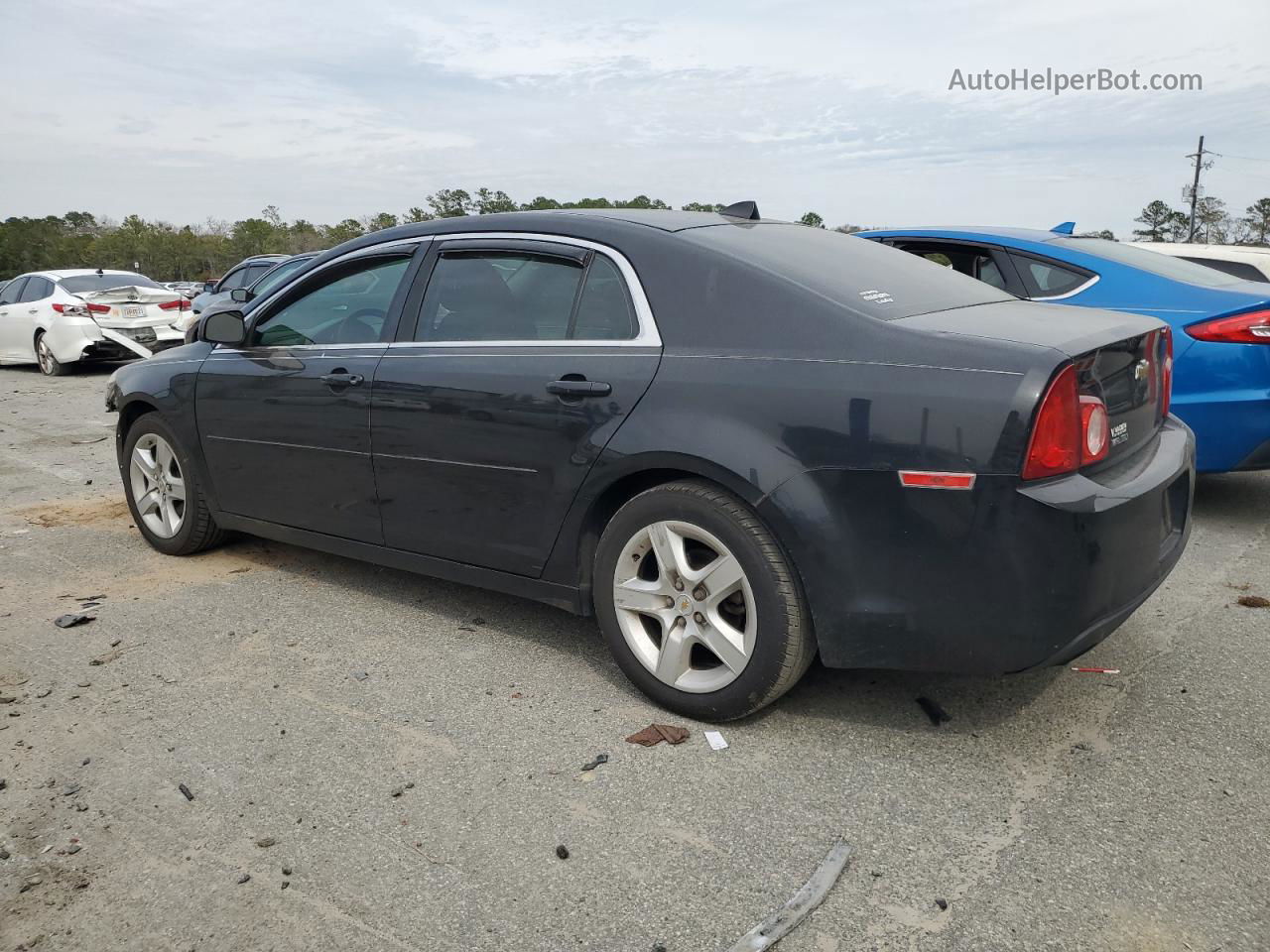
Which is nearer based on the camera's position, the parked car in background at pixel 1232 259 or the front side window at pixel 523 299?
the front side window at pixel 523 299

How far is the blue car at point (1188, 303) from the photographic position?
16.8ft

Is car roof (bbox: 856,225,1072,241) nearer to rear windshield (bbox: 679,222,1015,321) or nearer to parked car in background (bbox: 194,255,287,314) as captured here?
rear windshield (bbox: 679,222,1015,321)

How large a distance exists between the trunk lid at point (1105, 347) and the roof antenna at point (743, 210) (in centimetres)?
107

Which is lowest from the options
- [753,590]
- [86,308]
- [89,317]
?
[753,590]

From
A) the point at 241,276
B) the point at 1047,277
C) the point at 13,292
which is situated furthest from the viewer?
the point at 241,276

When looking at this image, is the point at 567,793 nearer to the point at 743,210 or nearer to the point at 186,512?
the point at 743,210

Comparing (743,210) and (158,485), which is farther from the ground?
(743,210)

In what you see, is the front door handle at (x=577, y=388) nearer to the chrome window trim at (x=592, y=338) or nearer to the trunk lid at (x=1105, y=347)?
the chrome window trim at (x=592, y=338)

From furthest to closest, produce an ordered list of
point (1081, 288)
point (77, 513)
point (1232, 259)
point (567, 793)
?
point (1232, 259) < point (77, 513) < point (1081, 288) < point (567, 793)

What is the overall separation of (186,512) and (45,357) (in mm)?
12370

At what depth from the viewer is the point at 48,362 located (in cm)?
1518

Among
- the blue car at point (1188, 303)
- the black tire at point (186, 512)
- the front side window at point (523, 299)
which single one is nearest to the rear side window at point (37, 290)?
the black tire at point (186, 512)

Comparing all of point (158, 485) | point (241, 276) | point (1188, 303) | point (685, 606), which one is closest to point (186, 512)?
point (158, 485)

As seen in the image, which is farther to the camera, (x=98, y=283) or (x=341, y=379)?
(x=98, y=283)
